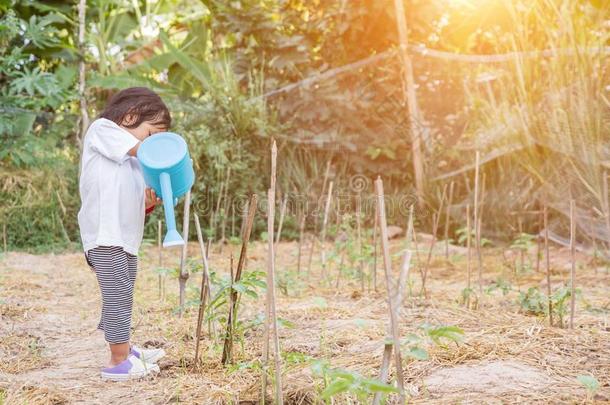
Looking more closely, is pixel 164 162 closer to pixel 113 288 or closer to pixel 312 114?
pixel 113 288

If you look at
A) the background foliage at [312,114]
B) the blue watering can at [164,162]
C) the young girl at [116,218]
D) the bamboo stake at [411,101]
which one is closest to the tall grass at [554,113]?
the background foliage at [312,114]

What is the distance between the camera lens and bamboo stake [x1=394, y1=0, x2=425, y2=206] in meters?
6.61

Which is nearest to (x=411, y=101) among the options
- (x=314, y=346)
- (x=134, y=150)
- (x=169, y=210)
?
(x=314, y=346)

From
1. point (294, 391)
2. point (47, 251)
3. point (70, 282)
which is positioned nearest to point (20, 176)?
point (47, 251)

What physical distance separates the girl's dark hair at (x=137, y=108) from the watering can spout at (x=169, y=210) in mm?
295

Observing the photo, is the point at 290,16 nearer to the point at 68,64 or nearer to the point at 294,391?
the point at 68,64

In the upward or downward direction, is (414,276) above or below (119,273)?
below

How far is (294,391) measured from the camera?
2.19 m

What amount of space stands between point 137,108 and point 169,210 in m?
0.45

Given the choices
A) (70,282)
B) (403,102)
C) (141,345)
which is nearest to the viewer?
(141,345)

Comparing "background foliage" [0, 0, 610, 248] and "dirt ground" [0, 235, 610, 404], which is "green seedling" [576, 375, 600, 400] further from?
"background foliage" [0, 0, 610, 248]

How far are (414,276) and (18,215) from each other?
3644 millimetres

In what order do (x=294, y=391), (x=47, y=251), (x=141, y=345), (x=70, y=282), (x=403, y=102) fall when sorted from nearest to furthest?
(x=294, y=391)
(x=141, y=345)
(x=70, y=282)
(x=47, y=251)
(x=403, y=102)

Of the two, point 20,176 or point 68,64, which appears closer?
point 20,176
